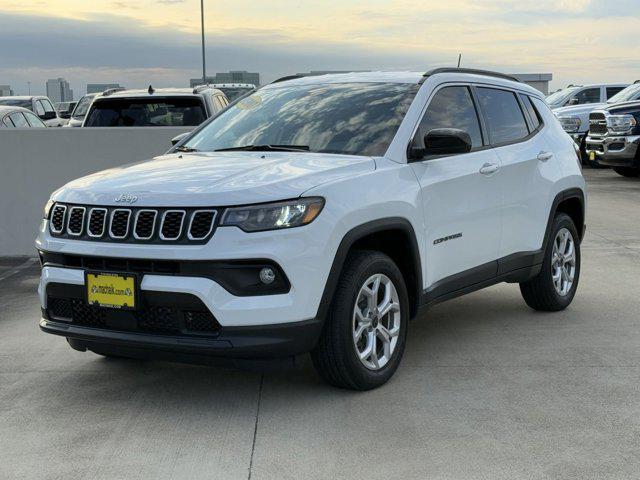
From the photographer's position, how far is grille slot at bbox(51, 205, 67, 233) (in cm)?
483

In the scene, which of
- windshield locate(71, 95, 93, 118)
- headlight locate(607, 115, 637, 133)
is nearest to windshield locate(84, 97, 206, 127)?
windshield locate(71, 95, 93, 118)

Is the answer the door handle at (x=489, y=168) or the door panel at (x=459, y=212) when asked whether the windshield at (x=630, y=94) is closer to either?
the door handle at (x=489, y=168)

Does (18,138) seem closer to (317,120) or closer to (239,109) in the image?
(239,109)

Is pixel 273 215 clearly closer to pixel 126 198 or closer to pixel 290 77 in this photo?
pixel 126 198

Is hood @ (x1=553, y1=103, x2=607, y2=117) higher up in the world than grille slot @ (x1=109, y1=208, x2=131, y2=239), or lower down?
lower down

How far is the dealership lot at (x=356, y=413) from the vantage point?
158 inches

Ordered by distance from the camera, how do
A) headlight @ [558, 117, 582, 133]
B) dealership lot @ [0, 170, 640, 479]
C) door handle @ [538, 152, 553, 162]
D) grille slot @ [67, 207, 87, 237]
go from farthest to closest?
headlight @ [558, 117, 582, 133] < door handle @ [538, 152, 553, 162] < grille slot @ [67, 207, 87, 237] < dealership lot @ [0, 170, 640, 479]

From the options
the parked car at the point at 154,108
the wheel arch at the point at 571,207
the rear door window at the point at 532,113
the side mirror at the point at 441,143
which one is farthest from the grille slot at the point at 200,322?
the parked car at the point at 154,108

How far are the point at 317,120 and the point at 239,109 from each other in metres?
0.87

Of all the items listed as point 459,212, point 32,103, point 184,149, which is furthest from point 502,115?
point 32,103

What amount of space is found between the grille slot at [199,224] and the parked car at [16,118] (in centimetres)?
1054

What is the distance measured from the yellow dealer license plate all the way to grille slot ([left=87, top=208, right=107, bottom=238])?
8.2 inches

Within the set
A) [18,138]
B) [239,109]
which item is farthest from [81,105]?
[239,109]

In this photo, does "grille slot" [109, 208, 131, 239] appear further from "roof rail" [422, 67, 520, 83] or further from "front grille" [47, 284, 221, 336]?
"roof rail" [422, 67, 520, 83]
